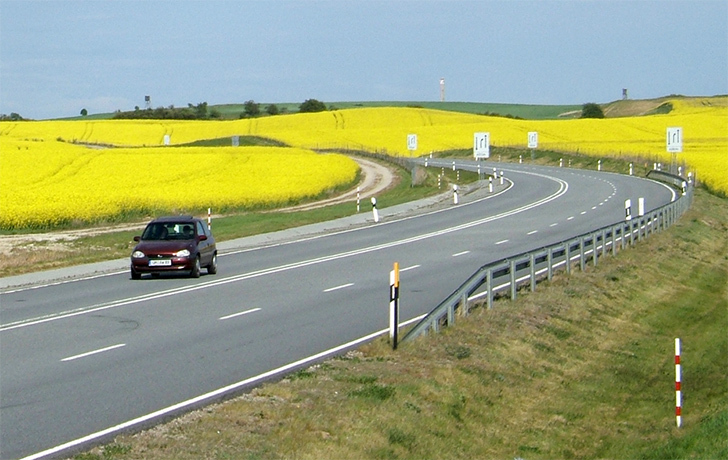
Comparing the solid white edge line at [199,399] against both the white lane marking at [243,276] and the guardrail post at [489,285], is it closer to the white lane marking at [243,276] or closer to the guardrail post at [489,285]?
the guardrail post at [489,285]

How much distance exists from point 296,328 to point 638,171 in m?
68.2

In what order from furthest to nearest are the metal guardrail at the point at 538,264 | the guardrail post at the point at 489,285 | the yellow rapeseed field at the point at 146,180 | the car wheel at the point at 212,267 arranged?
the yellow rapeseed field at the point at 146,180, the car wheel at the point at 212,267, the guardrail post at the point at 489,285, the metal guardrail at the point at 538,264

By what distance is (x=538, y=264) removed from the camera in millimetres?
25406

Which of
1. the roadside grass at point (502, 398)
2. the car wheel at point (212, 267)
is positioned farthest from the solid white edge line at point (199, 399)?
the car wheel at point (212, 267)

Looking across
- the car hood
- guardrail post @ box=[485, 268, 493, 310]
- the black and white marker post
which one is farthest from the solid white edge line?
the car hood

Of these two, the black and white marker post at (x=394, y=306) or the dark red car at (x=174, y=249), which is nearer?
the black and white marker post at (x=394, y=306)

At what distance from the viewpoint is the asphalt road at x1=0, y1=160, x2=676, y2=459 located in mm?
12273

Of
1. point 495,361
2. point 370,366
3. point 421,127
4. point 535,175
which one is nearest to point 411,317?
point 495,361

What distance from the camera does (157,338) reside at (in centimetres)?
1725

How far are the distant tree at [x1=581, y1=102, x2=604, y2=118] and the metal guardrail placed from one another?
476ft

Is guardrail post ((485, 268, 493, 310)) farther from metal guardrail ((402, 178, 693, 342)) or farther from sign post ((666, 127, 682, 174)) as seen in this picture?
sign post ((666, 127, 682, 174))

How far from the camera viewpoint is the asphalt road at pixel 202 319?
12.3 m

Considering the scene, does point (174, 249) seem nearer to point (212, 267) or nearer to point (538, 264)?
point (212, 267)

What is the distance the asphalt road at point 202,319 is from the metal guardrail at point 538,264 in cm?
113
